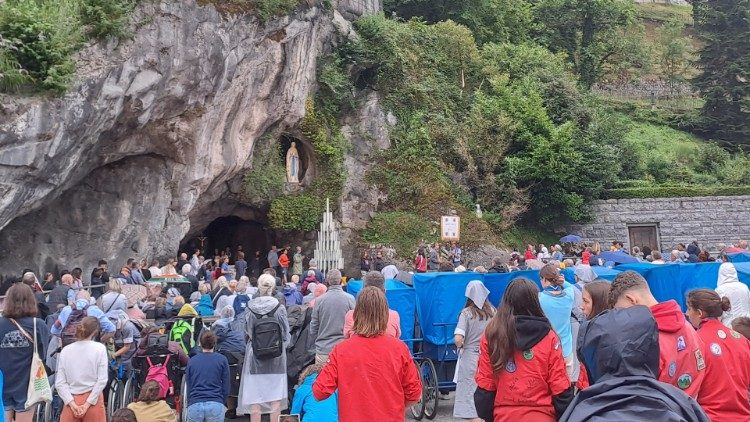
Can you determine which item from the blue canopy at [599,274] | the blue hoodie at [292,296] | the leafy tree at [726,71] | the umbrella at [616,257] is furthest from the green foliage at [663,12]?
the blue hoodie at [292,296]

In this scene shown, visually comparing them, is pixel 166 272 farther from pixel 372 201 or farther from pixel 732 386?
pixel 732 386

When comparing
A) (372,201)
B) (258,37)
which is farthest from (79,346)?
(372,201)

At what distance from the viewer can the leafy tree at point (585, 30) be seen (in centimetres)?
3400

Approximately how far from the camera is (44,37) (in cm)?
1275

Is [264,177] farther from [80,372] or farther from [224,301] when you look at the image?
[80,372]

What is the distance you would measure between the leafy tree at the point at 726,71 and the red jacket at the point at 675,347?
3294 cm

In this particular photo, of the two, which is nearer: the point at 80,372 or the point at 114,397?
the point at 80,372

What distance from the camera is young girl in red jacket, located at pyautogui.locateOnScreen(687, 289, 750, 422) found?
3789mm

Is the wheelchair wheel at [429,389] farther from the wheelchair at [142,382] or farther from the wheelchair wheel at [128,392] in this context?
the wheelchair wheel at [128,392]

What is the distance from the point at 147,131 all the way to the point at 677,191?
20.9 m

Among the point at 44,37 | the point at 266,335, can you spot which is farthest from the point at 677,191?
the point at 266,335

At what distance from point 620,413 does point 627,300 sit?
58.7 inches

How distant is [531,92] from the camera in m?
27.7

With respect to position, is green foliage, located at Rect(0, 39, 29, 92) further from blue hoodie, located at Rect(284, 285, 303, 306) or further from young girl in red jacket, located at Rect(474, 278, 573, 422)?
young girl in red jacket, located at Rect(474, 278, 573, 422)
